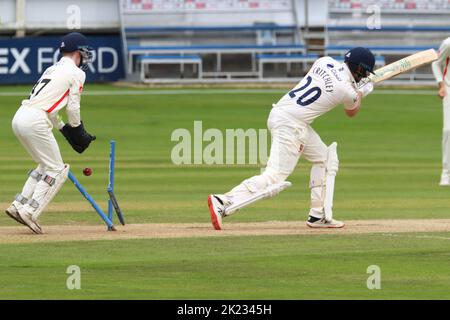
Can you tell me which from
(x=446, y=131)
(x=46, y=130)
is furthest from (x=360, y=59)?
(x=446, y=131)

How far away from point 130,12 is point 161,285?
30.0 metres

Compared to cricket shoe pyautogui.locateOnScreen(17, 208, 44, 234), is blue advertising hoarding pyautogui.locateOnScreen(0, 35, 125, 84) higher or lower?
higher

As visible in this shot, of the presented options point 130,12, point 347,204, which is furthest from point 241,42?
point 347,204

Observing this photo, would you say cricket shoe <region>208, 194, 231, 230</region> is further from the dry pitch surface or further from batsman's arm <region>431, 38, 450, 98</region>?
batsman's arm <region>431, 38, 450, 98</region>

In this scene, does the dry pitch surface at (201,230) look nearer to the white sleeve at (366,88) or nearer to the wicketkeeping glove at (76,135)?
the wicketkeeping glove at (76,135)

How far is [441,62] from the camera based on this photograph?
18281 millimetres

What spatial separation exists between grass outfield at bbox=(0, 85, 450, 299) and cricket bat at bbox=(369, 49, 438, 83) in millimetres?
1767

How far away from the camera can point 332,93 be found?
43.7ft

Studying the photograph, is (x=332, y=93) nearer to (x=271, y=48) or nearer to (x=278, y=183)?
(x=278, y=183)

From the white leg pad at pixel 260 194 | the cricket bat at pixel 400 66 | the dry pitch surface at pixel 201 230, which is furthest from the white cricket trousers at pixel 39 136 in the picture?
the cricket bat at pixel 400 66

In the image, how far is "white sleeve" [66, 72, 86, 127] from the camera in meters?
12.6

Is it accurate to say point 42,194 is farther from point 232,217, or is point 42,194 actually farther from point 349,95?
point 349,95

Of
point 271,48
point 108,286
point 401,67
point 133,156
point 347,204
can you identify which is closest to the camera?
point 108,286

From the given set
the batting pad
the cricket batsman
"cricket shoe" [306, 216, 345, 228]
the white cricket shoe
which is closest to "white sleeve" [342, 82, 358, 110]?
"cricket shoe" [306, 216, 345, 228]
